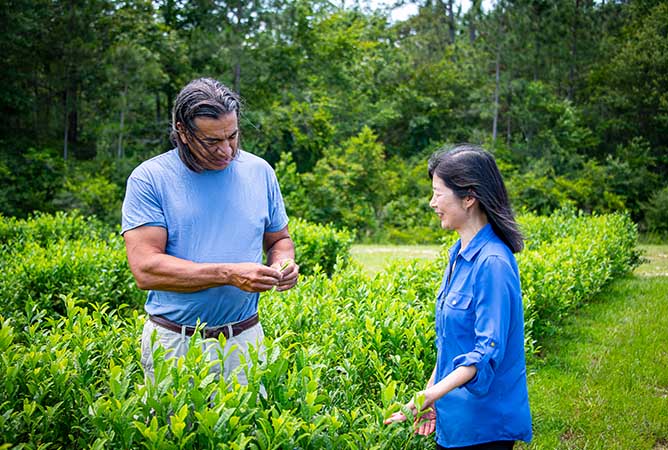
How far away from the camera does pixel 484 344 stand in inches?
85.5

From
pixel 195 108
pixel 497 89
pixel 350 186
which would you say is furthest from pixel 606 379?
pixel 497 89

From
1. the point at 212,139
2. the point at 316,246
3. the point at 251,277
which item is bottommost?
the point at 316,246

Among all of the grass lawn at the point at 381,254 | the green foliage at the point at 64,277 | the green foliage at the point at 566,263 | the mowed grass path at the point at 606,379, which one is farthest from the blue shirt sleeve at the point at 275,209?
the grass lawn at the point at 381,254

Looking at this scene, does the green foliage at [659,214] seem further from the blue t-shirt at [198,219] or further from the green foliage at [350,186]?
the blue t-shirt at [198,219]

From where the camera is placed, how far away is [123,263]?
6.80 m

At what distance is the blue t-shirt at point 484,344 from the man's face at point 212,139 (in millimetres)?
1117

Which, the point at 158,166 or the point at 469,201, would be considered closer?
the point at 469,201

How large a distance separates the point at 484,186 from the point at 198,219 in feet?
3.98

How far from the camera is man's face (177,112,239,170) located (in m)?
2.63

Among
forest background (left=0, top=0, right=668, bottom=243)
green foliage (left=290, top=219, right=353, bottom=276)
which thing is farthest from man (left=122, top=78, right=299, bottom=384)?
forest background (left=0, top=0, right=668, bottom=243)

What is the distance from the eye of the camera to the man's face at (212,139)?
263 centimetres

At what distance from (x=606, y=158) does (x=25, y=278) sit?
20.6 m

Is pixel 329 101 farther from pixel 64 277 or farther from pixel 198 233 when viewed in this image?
pixel 198 233

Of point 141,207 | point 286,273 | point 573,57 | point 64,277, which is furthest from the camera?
point 573,57
